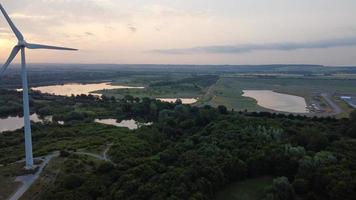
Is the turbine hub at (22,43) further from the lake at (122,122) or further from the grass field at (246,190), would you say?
the lake at (122,122)

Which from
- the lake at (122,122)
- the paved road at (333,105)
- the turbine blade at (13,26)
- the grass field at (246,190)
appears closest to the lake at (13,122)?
the lake at (122,122)

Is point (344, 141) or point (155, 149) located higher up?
point (344, 141)

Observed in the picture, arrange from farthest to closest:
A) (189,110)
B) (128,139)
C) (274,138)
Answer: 1. (189,110)
2. (128,139)
3. (274,138)

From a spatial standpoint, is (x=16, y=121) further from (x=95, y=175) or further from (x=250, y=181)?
(x=250, y=181)

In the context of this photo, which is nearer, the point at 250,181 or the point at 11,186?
the point at 11,186

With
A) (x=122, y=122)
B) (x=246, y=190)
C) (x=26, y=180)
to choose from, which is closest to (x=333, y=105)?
(x=122, y=122)

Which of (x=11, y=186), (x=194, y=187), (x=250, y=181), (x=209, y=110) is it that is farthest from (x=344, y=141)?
(x=11, y=186)

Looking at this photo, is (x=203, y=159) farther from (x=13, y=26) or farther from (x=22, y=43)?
(x=13, y=26)
